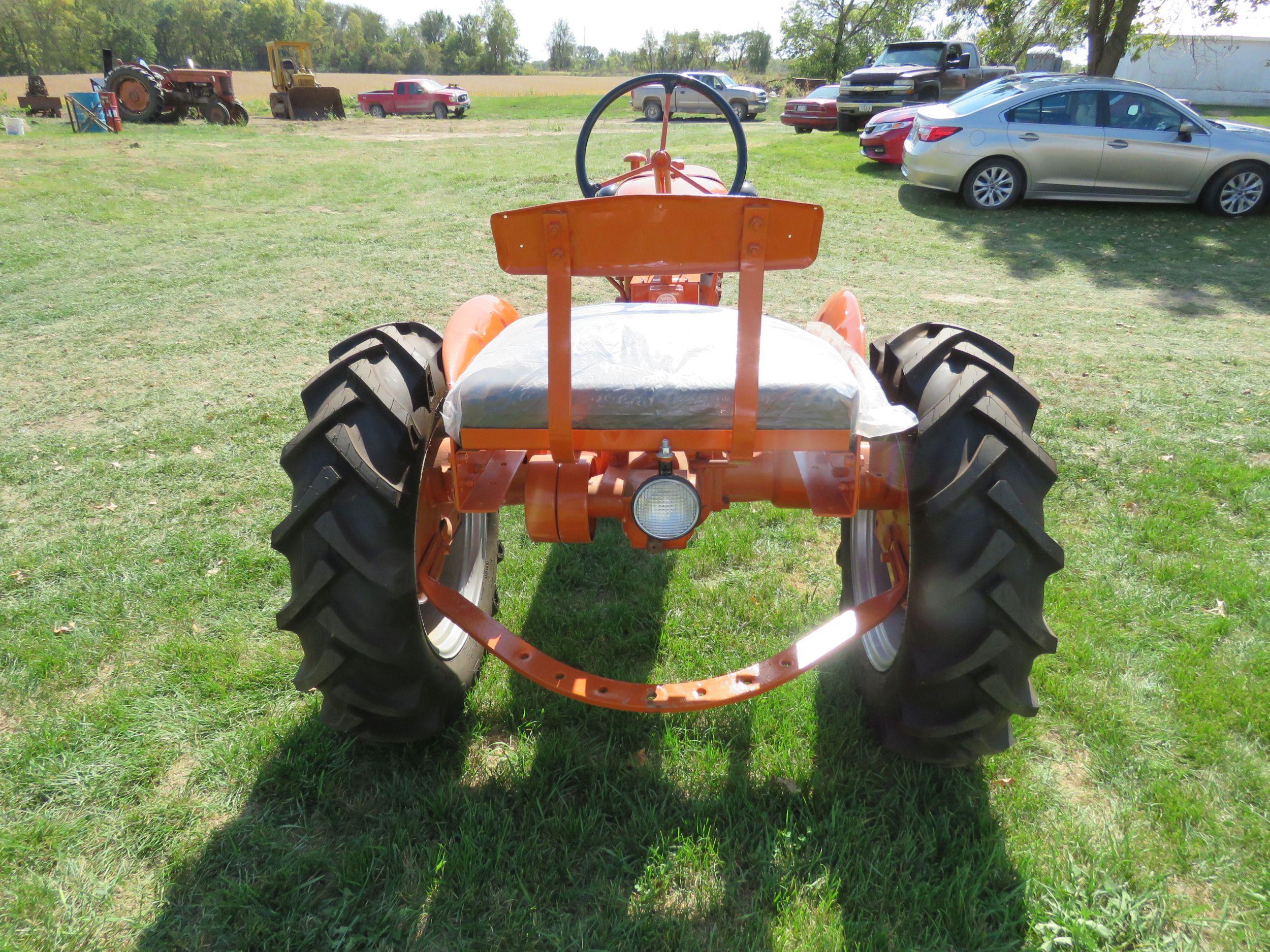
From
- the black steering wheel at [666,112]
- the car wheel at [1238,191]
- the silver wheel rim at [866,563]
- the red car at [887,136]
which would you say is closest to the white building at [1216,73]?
the red car at [887,136]

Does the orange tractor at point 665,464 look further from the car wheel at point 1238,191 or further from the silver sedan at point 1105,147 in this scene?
the car wheel at point 1238,191

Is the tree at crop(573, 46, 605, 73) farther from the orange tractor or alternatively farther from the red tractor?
the orange tractor

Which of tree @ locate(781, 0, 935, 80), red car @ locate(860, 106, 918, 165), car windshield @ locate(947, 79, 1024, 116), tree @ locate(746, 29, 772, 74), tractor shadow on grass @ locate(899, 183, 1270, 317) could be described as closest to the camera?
tractor shadow on grass @ locate(899, 183, 1270, 317)

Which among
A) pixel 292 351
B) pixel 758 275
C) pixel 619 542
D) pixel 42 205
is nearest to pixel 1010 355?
pixel 758 275

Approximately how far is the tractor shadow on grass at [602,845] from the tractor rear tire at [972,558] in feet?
1.02

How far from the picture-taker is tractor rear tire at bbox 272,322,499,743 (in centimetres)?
189

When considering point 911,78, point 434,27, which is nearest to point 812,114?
point 911,78

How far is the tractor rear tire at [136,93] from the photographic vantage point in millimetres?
20656

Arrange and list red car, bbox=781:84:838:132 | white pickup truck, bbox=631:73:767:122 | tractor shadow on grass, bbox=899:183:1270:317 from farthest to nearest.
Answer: white pickup truck, bbox=631:73:767:122, red car, bbox=781:84:838:132, tractor shadow on grass, bbox=899:183:1270:317

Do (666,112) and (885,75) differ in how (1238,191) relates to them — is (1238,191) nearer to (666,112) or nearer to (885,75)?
(885,75)

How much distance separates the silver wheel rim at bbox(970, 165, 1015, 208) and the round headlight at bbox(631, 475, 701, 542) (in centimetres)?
1048

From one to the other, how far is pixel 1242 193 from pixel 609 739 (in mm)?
11550

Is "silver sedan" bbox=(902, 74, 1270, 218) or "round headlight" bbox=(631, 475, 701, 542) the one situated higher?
"silver sedan" bbox=(902, 74, 1270, 218)

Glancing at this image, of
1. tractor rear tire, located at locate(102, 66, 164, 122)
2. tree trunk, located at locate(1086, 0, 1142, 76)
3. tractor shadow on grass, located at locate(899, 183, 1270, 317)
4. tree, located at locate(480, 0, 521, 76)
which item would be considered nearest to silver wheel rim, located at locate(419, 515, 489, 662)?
tractor shadow on grass, located at locate(899, 183, 1270, 317)
